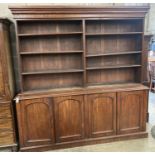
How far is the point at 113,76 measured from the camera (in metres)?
3.02

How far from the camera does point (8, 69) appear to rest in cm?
244

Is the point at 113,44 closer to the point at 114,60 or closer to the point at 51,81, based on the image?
the point at 114,60

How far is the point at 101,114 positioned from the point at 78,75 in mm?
735

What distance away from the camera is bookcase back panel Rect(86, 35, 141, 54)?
286 cm

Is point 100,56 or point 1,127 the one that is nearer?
point 1,127

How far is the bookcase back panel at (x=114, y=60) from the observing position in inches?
115

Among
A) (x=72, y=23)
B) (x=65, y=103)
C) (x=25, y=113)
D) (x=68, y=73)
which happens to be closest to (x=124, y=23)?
(x=72, y=23)

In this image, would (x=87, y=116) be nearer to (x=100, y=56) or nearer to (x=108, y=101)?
(x=108, y=101)

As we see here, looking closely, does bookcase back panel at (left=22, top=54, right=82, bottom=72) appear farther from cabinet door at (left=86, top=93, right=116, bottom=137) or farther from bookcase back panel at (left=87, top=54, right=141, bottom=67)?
cabinet door at (left=86, top=93, right=116, bottom=137)

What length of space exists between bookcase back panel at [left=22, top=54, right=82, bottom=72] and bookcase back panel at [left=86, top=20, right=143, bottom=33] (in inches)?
19.9

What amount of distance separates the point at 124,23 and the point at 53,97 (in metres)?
1.68

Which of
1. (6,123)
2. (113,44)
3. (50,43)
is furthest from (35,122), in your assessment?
(113,44)

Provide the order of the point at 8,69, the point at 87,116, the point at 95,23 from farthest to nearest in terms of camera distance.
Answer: the point at 95,23, the point at 87,116, the point at 8,69

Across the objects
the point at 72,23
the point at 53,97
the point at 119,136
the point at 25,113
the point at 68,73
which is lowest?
the point at 119,136
